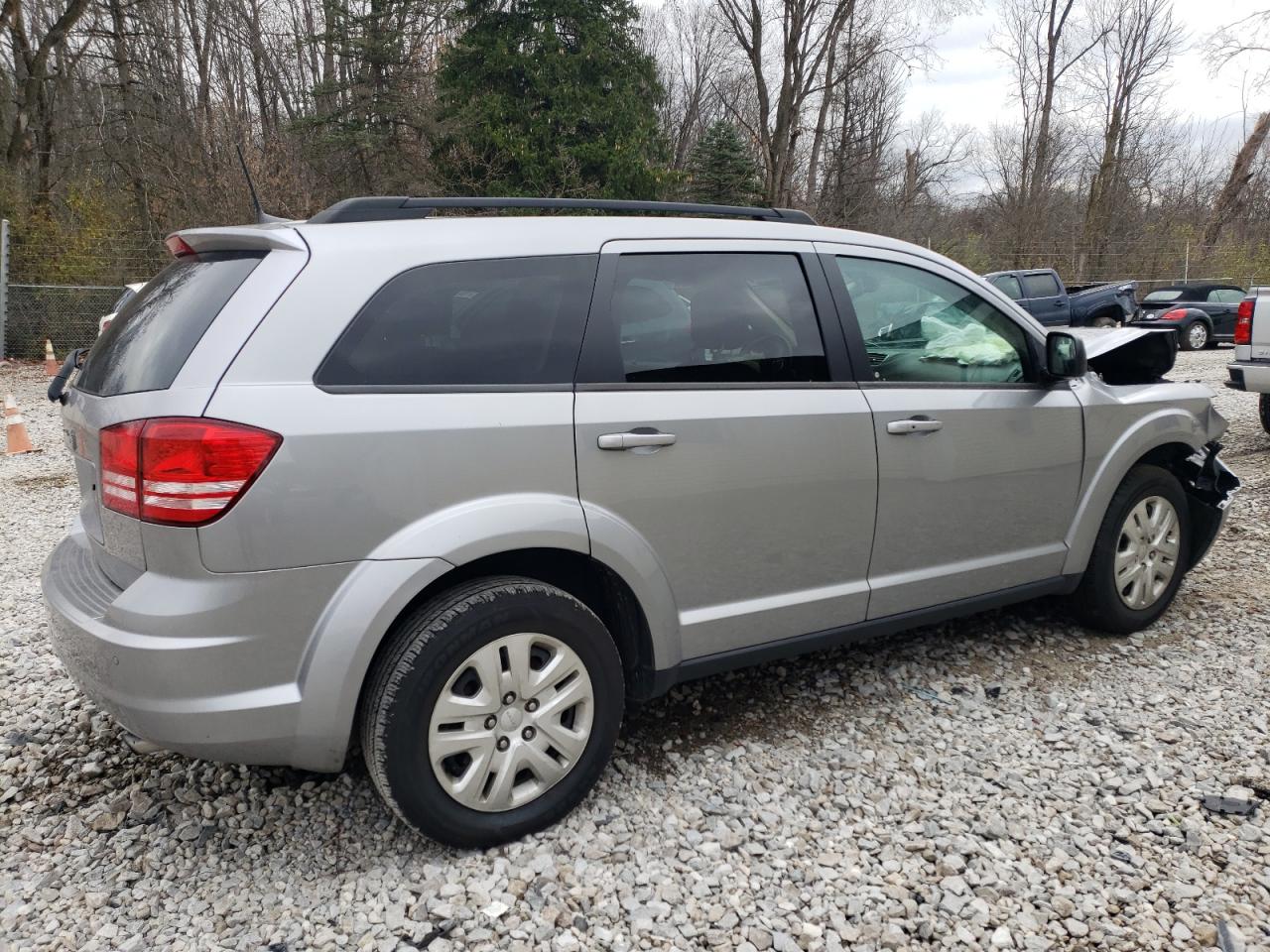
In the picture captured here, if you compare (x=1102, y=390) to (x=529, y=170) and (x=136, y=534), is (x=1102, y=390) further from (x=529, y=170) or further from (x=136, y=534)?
(x=529, y=170)

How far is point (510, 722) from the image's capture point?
8.57ft

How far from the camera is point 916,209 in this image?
118 ft

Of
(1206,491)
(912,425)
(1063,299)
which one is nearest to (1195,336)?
(1063,299)

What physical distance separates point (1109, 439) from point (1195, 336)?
18.8 m

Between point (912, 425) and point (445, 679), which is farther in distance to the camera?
point (912, 425)

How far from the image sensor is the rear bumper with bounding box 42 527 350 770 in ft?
7.32

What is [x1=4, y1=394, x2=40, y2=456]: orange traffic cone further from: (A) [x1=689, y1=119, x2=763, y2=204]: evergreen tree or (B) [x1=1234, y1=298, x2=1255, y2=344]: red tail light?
(A) [x1=689, y1=119, x2=763, y2=204]: evergreen tree

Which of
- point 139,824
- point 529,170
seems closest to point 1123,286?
point 529,170

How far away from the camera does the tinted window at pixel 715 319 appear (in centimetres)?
288

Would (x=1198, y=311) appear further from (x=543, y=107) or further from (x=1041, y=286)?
(x=543, y=107)

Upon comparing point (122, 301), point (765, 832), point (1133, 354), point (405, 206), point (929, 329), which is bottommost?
point (765, 832)

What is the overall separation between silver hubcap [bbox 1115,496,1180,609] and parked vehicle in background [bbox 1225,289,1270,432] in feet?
15.2

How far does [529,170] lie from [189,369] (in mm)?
18545

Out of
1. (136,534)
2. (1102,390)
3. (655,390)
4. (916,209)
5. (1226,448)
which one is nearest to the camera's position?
(136,534)
